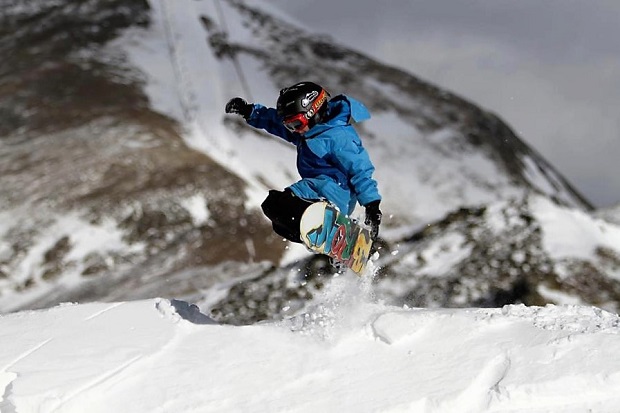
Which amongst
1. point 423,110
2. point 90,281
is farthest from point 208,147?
point 423,110

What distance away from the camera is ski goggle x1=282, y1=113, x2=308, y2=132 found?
699 cm

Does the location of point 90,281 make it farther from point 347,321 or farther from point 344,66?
point 344,66

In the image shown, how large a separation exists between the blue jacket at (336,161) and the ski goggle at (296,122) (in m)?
0.10

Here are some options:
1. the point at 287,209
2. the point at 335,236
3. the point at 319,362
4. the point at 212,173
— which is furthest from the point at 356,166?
the point at 212,173

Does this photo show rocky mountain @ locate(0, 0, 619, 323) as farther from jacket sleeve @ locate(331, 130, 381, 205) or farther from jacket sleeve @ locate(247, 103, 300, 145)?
jacket sleeve @ locate(331, 130, 381, 205)

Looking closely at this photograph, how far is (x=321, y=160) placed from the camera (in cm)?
732

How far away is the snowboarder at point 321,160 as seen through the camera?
695cm

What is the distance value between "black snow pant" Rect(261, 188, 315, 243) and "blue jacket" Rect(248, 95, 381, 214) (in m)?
0.19

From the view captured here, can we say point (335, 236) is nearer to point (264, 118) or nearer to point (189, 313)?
point (264, 118)

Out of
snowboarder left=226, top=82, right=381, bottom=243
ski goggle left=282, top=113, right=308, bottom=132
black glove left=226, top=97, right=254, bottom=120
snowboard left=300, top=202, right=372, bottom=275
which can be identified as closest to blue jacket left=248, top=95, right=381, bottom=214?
snowboarder left=226, top=82, right=381, bottom=243

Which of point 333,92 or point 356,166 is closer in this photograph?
point 356,166

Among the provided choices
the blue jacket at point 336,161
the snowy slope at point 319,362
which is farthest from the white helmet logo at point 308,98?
the snowy slope at point 319,362

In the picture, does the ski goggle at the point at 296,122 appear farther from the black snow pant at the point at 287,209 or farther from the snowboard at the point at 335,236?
the snowboard at the point at 335,236

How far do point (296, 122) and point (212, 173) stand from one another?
1332 cm
